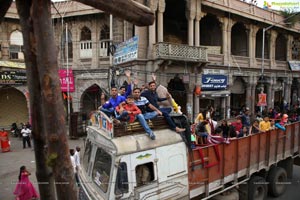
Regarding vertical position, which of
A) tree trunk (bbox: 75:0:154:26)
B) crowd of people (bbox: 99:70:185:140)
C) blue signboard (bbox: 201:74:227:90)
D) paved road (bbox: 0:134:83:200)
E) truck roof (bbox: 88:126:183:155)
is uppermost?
tree trunk (bbox: 75:0:154:26)

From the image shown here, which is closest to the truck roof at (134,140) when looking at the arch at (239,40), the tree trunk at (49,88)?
the tree trunk at (49,88)

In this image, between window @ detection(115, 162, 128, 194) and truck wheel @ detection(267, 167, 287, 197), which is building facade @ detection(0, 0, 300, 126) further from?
window @ detection(115, 162, 128, 194)

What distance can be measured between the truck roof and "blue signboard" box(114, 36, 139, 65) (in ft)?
22.4

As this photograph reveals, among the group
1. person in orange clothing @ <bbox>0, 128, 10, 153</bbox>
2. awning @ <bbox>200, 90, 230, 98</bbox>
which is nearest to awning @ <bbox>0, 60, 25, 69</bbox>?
person in orange clothing @ <bbox>0, 128, 10, 153</bbox>

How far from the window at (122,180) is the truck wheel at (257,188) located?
14.4ft

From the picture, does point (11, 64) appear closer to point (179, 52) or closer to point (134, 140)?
point (179, 52)

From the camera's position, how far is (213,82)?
1925 cm

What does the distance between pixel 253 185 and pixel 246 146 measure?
1255 millimetres

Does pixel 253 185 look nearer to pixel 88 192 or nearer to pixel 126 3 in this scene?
pixel 88 192

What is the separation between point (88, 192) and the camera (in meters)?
4.61

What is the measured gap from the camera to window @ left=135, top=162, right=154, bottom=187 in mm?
4445

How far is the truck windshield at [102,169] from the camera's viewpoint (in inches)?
169

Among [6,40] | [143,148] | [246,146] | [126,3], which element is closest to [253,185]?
[246,146]

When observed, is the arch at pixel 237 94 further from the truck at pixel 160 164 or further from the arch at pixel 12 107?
the arch at pixel 12 107
